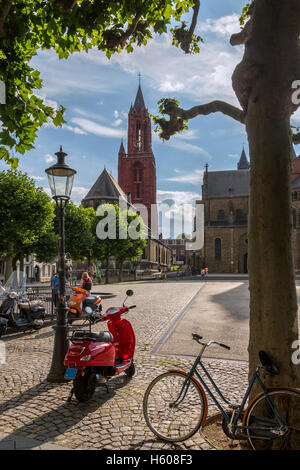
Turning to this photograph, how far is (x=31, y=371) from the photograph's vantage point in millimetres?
5992

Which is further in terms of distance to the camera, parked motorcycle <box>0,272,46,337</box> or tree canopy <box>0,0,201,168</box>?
parked motorcycle <box>0,272,46,337</box>

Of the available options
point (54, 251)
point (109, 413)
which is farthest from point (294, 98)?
point (54, 251)

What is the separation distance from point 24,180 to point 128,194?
50.5 meters

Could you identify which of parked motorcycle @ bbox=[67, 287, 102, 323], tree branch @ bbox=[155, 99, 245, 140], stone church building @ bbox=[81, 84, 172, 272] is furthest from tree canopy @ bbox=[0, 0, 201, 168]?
stone church building @ bbox=[81, 84, 172, 272]

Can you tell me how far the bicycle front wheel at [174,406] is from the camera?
11.6 ft

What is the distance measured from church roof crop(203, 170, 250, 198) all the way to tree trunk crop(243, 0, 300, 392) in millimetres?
60437

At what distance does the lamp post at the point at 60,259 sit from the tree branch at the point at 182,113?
2.21 meters

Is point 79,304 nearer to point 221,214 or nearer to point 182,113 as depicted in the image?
point 182,113

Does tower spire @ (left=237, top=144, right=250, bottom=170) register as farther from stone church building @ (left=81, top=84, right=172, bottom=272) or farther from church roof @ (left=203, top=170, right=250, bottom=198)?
stone church building @ (left=81, top=84, right=172, bottom=272)

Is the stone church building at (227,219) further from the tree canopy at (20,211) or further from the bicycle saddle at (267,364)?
the bicycle saddle at (267,364)

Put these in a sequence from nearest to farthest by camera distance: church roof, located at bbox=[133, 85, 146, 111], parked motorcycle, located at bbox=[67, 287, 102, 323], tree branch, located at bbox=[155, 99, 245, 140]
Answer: tree branch, located at bbox=[155, 99, 245, 140], parked motorcycle, located at bbox=[67, 287, 102, 323], church roof, located at bbox=[133, 85, 146, 111]

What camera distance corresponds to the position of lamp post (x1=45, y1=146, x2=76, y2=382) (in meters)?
5.69

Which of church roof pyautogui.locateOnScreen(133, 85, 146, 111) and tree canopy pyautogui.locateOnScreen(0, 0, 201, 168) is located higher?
church roof pyautogui.locateOnScreen(133, 85, 146, 111)
